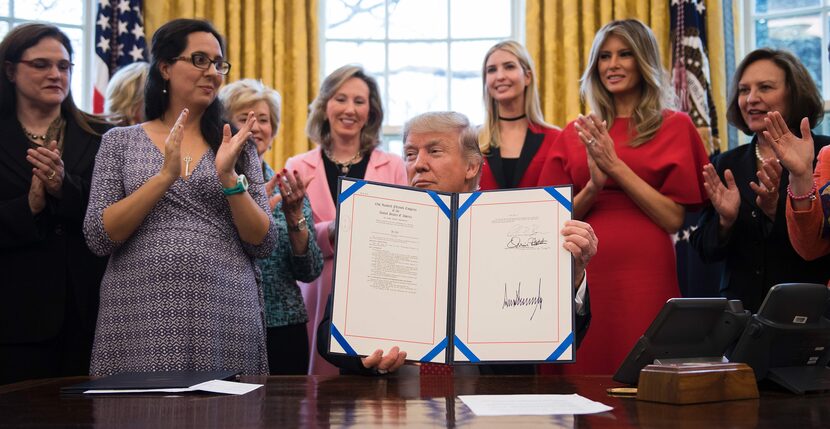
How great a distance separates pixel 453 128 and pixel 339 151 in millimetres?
1267

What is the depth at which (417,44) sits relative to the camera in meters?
6.32

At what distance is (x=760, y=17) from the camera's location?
595 cm

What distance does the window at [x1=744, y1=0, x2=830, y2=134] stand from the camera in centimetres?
578

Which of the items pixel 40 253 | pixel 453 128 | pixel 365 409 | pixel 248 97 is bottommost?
pixel 365 409

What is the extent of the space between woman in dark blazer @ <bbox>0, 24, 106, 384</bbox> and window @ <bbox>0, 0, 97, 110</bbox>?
296cm

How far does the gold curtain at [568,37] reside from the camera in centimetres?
565

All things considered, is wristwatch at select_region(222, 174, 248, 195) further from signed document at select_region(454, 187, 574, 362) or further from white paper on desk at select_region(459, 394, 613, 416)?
white paper on desk at select_region(459, 394, 613, 416)

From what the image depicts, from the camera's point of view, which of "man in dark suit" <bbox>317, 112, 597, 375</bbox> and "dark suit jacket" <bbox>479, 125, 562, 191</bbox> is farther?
"dark suit jacket" <bbox>479, 125, 562, 191</bbox>

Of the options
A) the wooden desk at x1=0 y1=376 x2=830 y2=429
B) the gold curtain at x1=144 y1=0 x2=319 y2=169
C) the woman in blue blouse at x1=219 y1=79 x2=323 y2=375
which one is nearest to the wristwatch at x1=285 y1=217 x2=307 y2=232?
the woman in blue blouse at x1=219 y1=79 x2=323 y2=375

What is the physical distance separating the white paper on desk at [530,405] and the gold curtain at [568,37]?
13.2ft

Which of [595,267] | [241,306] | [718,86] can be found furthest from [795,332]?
[718,86]

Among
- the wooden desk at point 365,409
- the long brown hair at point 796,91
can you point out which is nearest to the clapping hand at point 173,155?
the wooden desk at point 365,409

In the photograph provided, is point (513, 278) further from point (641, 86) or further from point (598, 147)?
point (641, 86)
